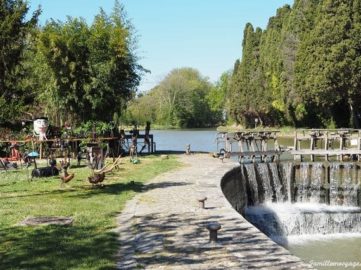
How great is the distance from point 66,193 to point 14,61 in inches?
161

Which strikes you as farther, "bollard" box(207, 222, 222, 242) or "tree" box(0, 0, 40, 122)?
"tree" box(0, 0, 40, 122)

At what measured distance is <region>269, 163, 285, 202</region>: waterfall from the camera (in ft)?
71.9

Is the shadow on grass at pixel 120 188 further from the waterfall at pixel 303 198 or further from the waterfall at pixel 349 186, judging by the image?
the waterfall at pixel 349 186

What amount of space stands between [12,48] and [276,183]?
12.6 m

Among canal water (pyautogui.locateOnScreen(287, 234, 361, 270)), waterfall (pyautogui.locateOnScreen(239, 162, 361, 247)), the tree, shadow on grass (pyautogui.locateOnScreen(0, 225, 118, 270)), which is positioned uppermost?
the tree

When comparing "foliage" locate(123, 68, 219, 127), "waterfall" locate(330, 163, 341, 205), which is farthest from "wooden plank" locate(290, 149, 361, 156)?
"foliage" locate(123, 68, 219, 127)

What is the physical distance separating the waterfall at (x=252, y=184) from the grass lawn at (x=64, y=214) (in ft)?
14.6

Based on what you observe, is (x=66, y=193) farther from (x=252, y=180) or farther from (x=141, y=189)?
(x=252, y=180)

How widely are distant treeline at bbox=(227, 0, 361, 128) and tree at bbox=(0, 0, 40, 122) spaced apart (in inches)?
1195

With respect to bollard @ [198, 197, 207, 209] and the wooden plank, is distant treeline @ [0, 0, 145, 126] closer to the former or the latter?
the wooden plank

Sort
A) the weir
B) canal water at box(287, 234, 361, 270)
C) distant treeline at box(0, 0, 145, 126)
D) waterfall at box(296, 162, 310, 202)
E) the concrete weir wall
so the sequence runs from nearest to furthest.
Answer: the concrete weir wall, canal water at box(287, 234, 361, 270), the weir, waterfall at box(296, 162, 310, 202), distant treeline at box(0, 0, 145, 126)

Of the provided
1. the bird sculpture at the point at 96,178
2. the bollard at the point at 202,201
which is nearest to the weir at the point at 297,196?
the bird sculpture at the point at 96,178

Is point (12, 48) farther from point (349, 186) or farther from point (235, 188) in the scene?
point (349, 186)

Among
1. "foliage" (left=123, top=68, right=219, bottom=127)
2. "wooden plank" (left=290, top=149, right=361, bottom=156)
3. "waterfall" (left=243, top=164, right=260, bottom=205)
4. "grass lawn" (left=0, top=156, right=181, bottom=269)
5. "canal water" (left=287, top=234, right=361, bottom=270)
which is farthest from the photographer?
"foliage" (left=123, top=68, right=219, bottom=127)
